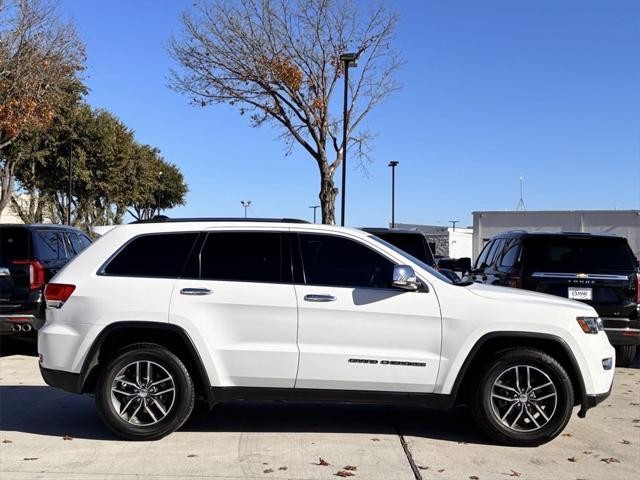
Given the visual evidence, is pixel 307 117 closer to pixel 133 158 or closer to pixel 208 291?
pixel 208 291

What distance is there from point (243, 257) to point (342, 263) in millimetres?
842

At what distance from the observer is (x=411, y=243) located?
10.7 meters

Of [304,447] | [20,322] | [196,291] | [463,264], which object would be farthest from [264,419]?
[20,322]

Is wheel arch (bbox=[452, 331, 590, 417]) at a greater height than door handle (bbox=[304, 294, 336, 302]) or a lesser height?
lesser

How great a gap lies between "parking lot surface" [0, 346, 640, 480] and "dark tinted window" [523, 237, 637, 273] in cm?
234

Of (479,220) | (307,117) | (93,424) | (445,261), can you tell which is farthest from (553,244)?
(479,220)

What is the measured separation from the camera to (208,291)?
538 cm

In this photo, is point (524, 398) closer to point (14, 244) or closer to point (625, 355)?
point (625, 355)

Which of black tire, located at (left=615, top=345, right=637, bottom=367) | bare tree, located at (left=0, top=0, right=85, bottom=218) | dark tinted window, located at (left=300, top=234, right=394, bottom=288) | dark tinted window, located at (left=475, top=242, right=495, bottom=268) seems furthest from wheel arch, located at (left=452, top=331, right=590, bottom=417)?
bare tree, located at (left=0, top=0, right=85, bottom=218)

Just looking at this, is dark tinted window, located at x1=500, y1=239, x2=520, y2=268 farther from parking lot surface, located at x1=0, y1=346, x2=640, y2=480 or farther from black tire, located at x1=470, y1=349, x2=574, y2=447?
black tire, located at x1=470, y1=349, x2=574, y2=447

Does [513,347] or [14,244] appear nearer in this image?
[513,347]

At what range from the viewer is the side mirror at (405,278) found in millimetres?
5130

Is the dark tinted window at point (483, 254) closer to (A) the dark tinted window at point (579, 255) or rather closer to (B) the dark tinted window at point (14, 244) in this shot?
(A) the dark tinted window at point (579, 255)

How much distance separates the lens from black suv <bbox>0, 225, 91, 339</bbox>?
854 cm
